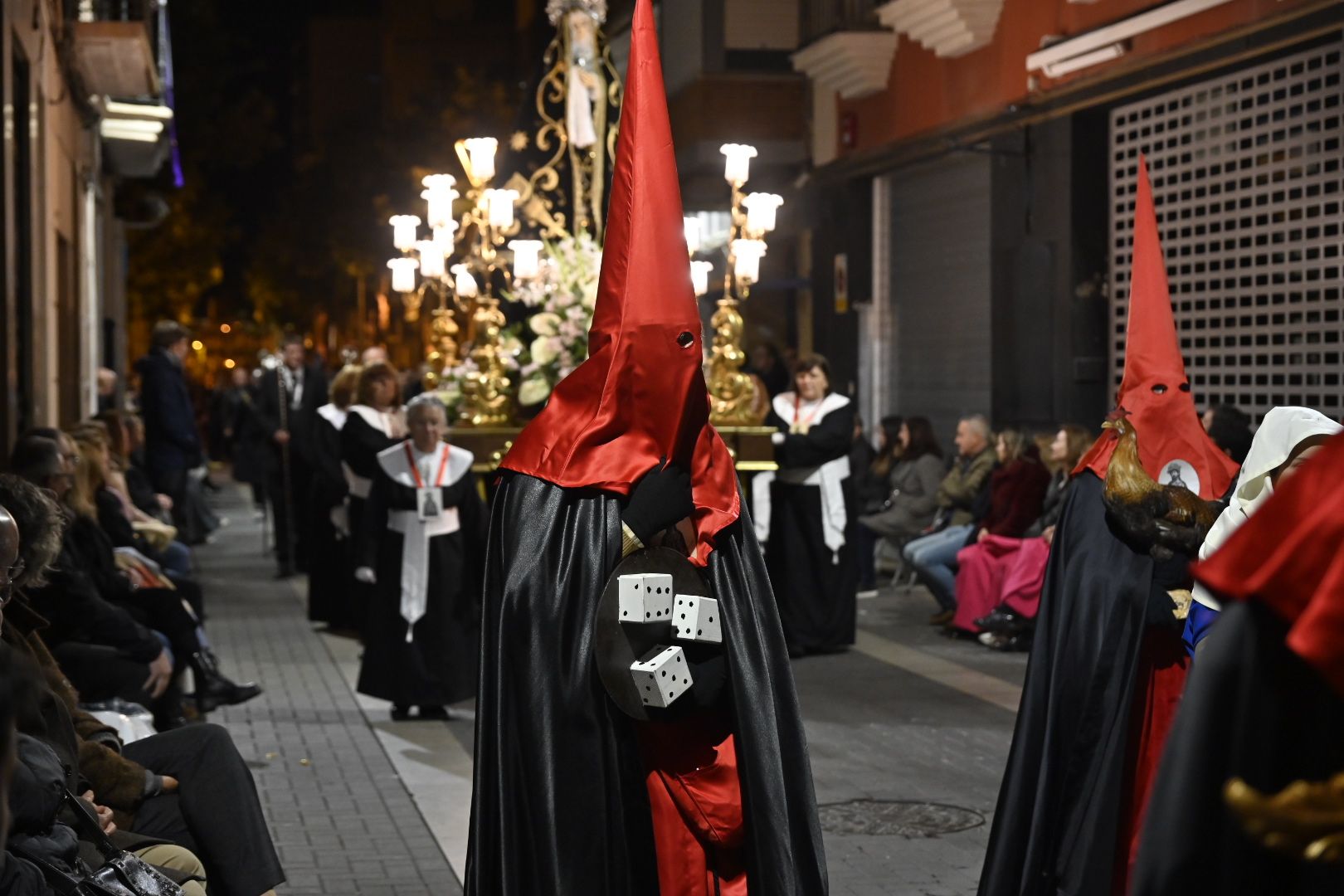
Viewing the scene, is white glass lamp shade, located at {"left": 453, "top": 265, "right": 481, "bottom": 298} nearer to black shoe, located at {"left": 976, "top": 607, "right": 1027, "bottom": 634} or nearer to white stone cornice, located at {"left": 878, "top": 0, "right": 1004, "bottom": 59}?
black shoe, located at {"left": 976, "top": 607, "right": 1027, "bottom": 634}

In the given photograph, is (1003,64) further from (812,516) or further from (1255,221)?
(812,516)

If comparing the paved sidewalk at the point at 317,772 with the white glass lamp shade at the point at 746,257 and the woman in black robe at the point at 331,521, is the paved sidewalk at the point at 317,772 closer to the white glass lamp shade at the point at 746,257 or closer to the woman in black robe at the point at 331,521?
the woman in black robe at the point at 331,521

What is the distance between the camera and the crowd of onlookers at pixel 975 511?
1296 centimetres

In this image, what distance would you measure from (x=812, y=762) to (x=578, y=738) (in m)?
4.68

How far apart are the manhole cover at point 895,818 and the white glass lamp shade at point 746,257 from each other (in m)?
4.76

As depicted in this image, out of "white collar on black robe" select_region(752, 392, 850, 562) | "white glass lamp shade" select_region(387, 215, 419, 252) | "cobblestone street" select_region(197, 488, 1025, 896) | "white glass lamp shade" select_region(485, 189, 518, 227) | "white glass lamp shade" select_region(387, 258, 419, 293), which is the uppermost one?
"white glass lamp shade" select_region(485, 189, 518, 227)

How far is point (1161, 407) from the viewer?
246 inches

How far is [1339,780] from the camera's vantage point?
2.33 metres

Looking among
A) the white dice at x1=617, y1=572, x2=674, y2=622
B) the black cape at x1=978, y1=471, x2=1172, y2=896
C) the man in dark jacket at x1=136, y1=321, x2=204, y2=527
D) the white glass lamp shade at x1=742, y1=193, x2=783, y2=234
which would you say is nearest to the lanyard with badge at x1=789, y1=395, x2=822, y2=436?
the white glass lamp shade at x1=742, y1=193, x2=783, y2=234

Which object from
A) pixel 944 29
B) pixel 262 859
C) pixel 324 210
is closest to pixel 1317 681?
pixel 262 859

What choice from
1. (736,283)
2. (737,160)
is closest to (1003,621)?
(736,283)

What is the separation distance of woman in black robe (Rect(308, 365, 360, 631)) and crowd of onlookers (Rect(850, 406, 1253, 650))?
394 cm

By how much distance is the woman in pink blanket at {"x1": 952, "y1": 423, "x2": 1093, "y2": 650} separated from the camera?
507 inches

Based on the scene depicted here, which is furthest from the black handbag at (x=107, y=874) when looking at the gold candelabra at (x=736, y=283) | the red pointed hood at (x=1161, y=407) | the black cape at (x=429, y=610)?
the gold candelabra at (x=736, y=283)
